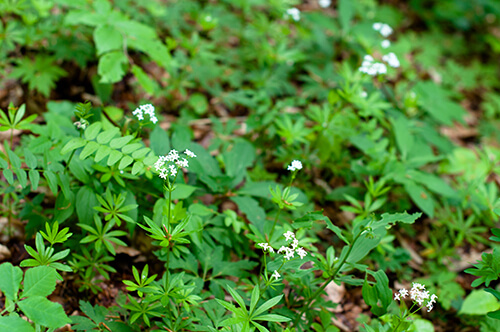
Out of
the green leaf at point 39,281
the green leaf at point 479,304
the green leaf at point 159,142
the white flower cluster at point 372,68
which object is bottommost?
the green leaf at point 479,304

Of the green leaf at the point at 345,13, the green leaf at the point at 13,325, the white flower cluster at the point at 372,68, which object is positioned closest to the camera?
the green leaf at the point at 13,325

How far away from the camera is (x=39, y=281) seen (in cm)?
157

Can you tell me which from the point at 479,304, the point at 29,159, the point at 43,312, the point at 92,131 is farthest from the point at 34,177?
the point at 479,304

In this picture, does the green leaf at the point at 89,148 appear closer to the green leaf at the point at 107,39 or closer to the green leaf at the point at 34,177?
the green leaf at the point at 34,177

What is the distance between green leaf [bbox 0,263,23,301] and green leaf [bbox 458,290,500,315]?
246cm

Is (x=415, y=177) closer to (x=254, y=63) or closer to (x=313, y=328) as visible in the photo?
(x=313, y=328)

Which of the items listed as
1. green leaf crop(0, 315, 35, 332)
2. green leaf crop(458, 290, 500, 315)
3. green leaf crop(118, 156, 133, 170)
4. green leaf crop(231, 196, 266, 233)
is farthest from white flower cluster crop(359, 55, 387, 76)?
green leaf crop(0, 315, 35, 332)

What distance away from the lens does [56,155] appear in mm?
2064

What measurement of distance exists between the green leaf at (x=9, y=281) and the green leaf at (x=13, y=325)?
0.24 ft

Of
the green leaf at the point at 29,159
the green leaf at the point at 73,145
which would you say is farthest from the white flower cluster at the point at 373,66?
the green leaf at the point at 29,159

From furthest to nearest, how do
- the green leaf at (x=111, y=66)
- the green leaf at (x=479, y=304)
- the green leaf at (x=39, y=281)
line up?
the green leaf at (x=111, y=66), the green leaf at (x=479, y=304), the green leaf at (x=39, y=281)

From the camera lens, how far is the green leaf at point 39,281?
5.07 feet

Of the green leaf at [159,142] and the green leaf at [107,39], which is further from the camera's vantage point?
the green leaf at [107,39]

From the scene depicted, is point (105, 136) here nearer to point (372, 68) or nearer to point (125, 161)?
Answer: point (125, 161)
